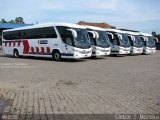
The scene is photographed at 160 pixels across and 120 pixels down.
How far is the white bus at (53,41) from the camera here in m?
21.4

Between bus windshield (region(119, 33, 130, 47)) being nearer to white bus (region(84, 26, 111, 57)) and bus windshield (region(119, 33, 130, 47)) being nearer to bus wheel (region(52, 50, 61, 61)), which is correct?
white bus (region(84, 26, 111, 57))

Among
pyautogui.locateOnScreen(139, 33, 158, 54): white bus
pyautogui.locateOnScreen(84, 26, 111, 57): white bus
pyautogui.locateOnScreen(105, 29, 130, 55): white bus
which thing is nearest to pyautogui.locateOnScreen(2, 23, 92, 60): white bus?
pyautogui.locateOnScreen(84, 26, 111, 57): white bus

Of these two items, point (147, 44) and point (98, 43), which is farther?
point (147, 44)

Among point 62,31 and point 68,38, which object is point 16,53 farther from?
point 68,38

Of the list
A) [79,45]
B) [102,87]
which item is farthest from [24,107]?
[79,45]

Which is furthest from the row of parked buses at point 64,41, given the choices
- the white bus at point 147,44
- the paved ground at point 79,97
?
the paved ground at point 79,97

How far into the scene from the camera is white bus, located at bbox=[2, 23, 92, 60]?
844 inches

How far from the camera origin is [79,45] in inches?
850

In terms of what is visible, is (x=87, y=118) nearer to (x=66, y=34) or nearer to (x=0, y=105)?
(x=0, y=105)

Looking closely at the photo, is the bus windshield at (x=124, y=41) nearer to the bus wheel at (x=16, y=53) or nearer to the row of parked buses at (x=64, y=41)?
the row of parked buses at (x=64, y=41)

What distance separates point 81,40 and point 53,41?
235 centimetres

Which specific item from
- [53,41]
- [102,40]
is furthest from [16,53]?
[102,40]

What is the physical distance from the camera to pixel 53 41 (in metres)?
22.9

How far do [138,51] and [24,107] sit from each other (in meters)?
27.8
